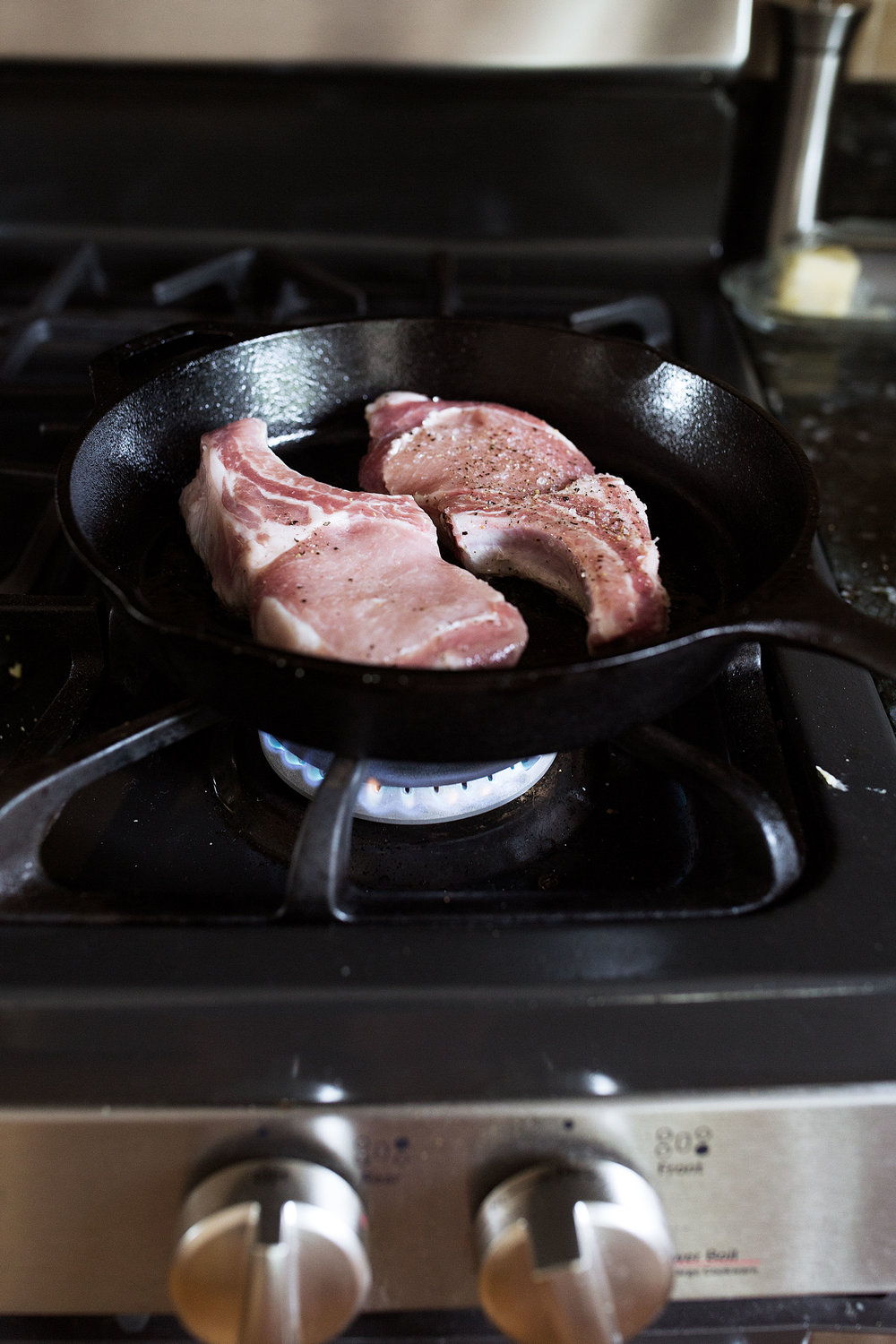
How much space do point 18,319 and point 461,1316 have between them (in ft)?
3.75

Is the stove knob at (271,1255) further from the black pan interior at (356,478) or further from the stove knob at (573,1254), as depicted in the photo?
the black pan interior at (356,478)

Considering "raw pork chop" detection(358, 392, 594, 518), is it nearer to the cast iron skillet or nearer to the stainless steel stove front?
the cast iron skillet

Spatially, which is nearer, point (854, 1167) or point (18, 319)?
point (854, 1167)

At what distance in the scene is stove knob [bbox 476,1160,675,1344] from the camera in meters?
0.56

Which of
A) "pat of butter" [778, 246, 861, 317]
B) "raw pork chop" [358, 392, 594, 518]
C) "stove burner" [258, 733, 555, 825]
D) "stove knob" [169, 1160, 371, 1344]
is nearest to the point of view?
"stove knob" [169, 1160, 371, 1344]

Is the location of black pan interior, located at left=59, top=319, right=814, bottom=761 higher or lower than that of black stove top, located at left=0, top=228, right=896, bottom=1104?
higher

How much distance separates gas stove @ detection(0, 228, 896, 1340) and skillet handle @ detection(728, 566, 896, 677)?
4.2 inches

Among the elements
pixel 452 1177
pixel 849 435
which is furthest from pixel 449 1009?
pixel 849 435

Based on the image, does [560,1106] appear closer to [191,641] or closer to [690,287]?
[191,641]

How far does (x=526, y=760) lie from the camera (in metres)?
0.77

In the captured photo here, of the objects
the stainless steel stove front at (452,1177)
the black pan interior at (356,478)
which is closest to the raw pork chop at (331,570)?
the black pan interior at (356,478)

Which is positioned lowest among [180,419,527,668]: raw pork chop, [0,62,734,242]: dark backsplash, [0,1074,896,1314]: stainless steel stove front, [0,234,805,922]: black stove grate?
[0,1074,896,1314]: stainless steel stove front

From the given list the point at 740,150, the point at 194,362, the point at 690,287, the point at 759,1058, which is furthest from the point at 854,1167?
the point at 740,150

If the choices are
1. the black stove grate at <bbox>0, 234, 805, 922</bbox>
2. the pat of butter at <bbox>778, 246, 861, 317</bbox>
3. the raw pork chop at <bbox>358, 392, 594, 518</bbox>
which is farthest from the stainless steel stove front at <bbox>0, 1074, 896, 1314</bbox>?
the pat of butter at <bbox>778, 246, 861, 317</bbox>
